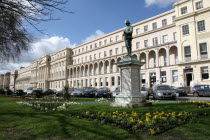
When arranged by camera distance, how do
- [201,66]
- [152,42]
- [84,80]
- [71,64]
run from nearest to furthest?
1. [201,66]
2. [152,42]
3. [84,80]
4. [71,64]

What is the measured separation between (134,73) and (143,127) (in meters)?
4.77

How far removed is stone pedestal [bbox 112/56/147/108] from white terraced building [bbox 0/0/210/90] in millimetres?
26380

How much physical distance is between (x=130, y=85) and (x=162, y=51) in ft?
115

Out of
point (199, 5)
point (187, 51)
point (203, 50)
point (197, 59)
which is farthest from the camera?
point (187, 51)

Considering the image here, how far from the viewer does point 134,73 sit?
9.62 meters

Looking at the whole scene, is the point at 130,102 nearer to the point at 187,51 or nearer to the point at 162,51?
the point at 187,51

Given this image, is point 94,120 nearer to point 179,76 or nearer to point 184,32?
point 179,76

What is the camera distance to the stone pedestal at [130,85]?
930 cm

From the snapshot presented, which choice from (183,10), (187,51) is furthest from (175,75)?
(183,10)

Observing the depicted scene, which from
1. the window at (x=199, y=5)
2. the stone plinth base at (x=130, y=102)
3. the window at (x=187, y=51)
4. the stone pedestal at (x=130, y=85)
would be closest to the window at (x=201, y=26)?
the window at (x=199, y=5)

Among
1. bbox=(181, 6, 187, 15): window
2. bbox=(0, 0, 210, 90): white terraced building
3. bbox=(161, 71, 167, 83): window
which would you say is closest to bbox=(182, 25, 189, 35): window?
bbox=(0, 0, 210, 90): white terraced building

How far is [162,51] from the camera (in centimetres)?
4159

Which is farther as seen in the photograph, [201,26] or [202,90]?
[201,26]

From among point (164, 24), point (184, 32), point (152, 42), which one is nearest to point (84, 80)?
point (152, 42)
